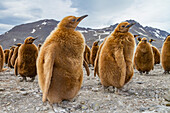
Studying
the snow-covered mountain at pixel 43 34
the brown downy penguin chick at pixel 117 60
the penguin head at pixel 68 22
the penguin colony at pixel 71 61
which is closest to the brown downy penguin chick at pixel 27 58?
the penguin colony at pixel 71 61

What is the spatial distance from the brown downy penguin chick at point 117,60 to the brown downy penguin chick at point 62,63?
4.02 feet

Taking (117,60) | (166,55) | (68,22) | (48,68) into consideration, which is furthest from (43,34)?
(48,68)

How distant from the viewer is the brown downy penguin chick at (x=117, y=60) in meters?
4.26

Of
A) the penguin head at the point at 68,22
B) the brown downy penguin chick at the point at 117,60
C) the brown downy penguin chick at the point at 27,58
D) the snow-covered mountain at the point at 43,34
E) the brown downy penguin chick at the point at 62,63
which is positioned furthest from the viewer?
the snow-covered mountain at the point at 43,34

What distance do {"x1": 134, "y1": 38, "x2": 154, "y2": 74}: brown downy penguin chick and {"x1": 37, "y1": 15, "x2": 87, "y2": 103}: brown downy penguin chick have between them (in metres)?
4.91

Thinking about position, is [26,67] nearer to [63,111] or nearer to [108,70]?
[108,70]

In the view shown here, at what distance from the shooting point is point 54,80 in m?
3.02

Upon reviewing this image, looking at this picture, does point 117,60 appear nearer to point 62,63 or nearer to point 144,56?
point 62,63

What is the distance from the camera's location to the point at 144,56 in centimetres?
767

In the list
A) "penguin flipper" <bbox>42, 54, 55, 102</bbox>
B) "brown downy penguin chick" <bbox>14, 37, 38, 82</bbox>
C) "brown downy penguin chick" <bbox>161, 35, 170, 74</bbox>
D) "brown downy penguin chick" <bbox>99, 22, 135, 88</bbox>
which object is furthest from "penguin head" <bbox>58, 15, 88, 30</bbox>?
"brown downy penguin chick" <bbox>161, 35, 170, 74</bbox>

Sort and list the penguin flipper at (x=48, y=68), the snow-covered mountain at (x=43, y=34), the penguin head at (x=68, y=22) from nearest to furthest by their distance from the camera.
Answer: the penguin flipper at (x=48, y=68) → the penguin head at (x=68, y=22) → the snow-covered mountain at (x=43, y=34)

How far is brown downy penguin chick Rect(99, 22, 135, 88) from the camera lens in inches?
168

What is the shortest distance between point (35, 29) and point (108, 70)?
87797mm

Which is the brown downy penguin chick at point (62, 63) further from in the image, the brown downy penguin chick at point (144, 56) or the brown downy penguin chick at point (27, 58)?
the brown downy penguin chick at point (144, 56)
